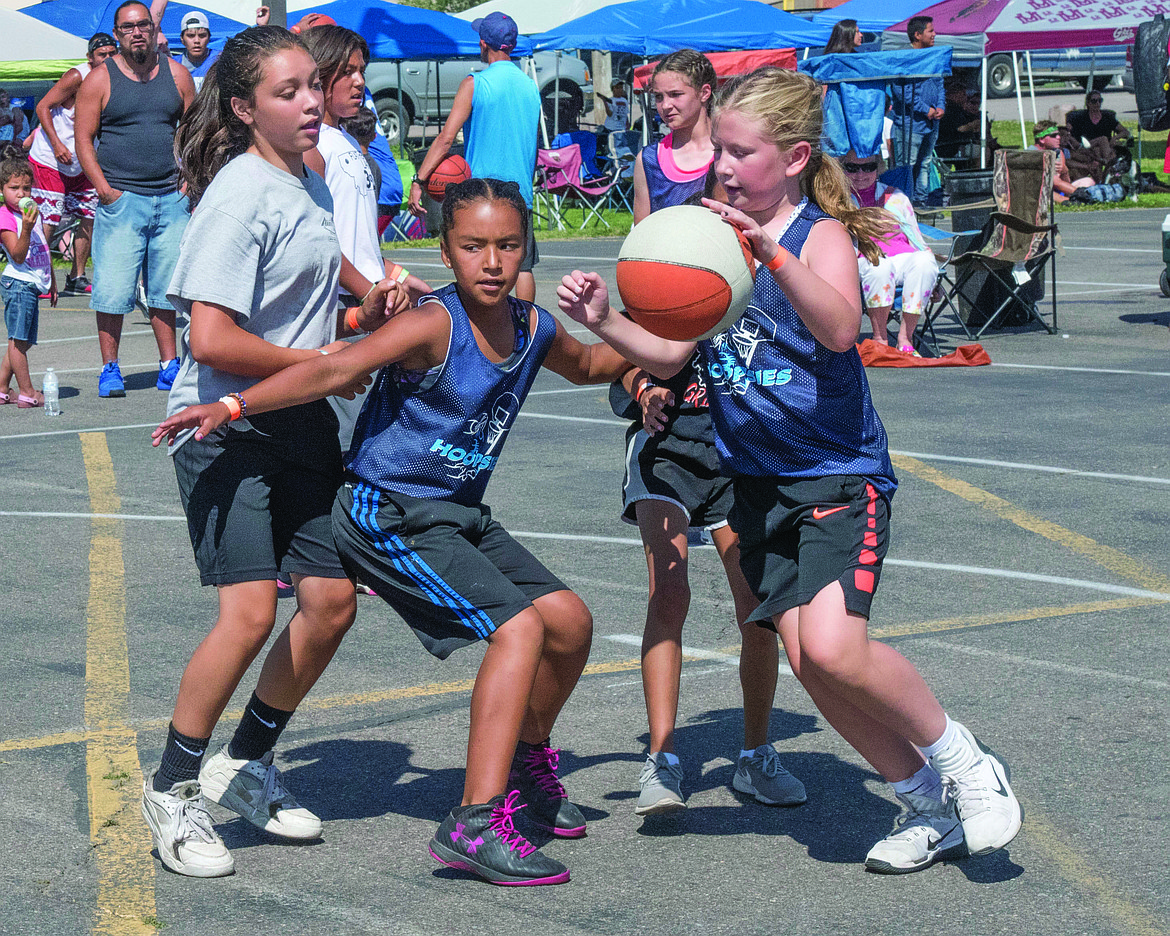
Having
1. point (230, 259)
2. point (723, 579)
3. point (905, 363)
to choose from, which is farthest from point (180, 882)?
point (905, 363)

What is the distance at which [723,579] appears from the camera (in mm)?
6367

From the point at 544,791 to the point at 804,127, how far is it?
183 cm

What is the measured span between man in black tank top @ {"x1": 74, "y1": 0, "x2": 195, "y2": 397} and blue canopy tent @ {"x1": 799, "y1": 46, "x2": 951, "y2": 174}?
1027 cm

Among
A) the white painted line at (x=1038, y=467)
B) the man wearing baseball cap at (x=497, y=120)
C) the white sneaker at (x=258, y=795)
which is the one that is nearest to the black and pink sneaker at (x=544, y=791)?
the white sneaker at (x=258, y=795)

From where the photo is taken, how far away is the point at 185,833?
3.71 metres

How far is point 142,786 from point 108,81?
7.28m

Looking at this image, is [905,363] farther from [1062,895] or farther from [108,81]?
[1062,895]

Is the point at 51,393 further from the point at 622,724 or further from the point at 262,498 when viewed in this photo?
the point at 262,498

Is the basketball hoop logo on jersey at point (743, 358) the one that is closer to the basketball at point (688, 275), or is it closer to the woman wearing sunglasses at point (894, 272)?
the basketball at point (688, 275)

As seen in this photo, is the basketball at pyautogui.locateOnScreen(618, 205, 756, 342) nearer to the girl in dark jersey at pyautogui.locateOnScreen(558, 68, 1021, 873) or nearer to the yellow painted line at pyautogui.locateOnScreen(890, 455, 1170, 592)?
the girl in dark jersey at pyautogui.locateOnScreen(558, 68, 1021, 873)

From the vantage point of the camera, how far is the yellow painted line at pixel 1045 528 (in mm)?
6195

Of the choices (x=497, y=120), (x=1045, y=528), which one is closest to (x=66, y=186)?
(x=497, y=120)

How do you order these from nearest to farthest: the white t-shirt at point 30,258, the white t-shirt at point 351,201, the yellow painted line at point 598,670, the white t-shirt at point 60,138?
the yellow painted line at point 598,670
the white t-shirt at point 351,201
the white t-shirt at point 30,258
the white t-shirt at point 60,138

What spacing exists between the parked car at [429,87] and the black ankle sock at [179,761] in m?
25.1
